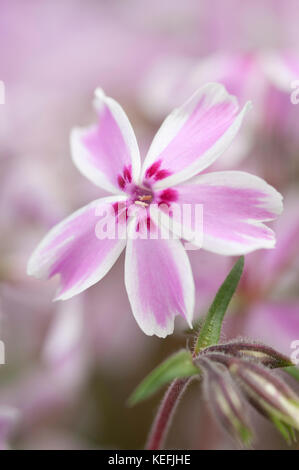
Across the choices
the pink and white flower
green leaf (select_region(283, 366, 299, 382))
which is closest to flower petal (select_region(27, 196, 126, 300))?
the pink and white flower

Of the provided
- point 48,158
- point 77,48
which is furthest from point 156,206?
point 77,48

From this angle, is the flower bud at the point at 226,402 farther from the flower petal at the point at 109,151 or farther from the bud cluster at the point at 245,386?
the flower petal at the point at 109,151

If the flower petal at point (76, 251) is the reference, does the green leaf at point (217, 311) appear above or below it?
below

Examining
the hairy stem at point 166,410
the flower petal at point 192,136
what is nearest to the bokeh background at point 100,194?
the hairy stem at point 166,410

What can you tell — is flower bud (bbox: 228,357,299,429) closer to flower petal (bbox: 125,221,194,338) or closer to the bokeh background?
flower petal (bbox: 125,221,194,338)

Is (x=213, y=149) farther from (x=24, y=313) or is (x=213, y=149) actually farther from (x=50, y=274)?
(x=24, y=313)
